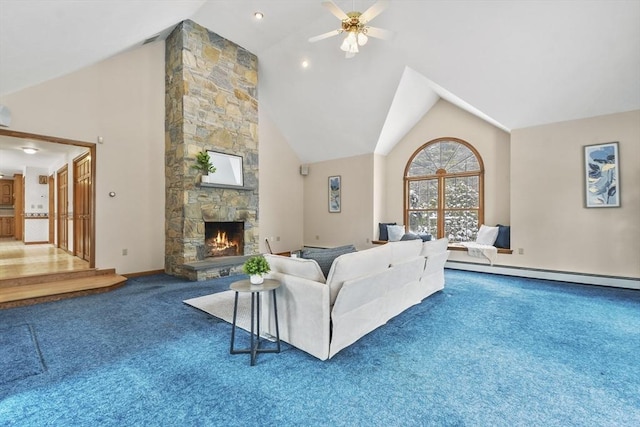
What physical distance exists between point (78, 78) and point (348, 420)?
246 inches

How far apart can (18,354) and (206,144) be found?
407 cm

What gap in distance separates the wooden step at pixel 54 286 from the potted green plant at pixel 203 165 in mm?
2230

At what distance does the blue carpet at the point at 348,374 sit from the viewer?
1.77 metres

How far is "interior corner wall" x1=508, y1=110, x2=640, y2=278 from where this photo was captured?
15.1 feet

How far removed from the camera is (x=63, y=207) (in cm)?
730

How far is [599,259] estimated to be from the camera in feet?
15.8

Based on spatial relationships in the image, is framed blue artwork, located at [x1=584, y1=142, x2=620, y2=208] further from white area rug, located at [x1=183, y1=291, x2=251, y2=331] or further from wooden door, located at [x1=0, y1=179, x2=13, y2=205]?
wooden door, located at [x1=0, y1=179, x2=13, y2=205]

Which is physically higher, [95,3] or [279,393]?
[95,3]

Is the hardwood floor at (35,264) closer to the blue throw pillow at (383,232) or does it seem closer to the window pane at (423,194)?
the blue throw pillow at (383,232)

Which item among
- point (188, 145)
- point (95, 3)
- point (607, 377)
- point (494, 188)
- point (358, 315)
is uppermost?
point (95, 3)

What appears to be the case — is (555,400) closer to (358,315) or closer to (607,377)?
(607,377)

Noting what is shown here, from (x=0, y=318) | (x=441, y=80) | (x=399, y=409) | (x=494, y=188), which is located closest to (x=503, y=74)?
(x=441, y=80)

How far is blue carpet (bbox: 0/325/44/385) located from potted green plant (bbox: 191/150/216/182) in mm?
3177

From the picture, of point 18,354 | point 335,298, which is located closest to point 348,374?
point 335,298
